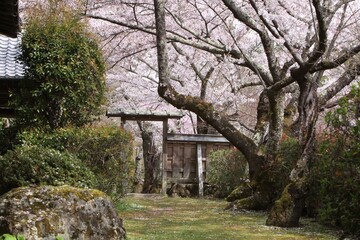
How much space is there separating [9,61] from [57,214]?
25.6 feet

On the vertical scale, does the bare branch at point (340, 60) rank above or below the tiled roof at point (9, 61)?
below

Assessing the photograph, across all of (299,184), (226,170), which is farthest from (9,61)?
(226,170)

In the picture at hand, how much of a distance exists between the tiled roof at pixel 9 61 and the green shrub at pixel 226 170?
697 centimetres

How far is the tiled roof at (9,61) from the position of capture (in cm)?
1150

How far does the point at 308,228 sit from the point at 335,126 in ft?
7.49

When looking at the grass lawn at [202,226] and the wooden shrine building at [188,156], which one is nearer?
the grass lawn at [202,226]

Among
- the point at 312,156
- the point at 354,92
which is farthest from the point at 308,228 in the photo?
the point at 354,92

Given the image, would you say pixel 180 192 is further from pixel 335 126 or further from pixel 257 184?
pixel 335 126

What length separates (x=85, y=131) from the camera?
968 centimetres

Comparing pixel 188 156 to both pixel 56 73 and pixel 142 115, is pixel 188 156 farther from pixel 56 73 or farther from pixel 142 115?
pixel 56 73

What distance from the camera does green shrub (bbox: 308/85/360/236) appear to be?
7.27 metres

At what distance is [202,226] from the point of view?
9.37 meters

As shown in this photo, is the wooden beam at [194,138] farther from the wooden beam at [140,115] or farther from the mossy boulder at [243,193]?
the mossy boulder at [243,193]

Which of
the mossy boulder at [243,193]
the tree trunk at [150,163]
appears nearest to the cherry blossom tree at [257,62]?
the mossy boulder at [243,193]
